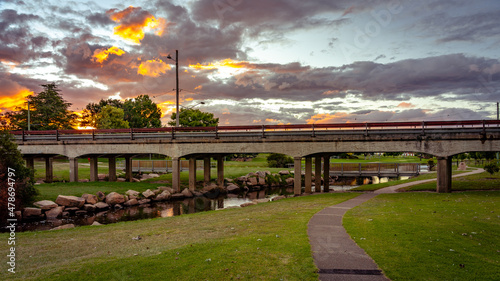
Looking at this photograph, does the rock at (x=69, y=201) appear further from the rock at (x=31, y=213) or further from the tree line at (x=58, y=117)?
the tree line at (x=58, y=117)

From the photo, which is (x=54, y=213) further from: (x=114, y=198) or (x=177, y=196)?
(x=177, y=196)

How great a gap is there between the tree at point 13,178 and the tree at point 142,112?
7395 cm

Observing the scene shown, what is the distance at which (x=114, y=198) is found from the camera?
2898 cm

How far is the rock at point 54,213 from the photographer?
79.2ft

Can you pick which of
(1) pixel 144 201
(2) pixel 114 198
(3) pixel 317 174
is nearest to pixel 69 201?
(2) pixel 114 198

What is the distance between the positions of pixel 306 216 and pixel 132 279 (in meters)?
9.71

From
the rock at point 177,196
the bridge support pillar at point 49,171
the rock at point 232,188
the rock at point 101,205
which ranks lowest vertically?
the rock at point 232,188

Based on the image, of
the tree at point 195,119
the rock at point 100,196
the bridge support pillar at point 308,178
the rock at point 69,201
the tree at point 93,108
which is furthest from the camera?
the tree at point 93,108

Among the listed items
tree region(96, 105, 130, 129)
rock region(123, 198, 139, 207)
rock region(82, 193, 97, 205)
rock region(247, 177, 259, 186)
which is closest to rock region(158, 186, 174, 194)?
rock region(123, 198, 139, 207)

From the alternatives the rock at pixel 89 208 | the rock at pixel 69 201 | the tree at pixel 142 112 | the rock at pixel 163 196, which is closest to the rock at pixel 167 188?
the rock at pixel 163 196

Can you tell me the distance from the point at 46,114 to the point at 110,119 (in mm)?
14839

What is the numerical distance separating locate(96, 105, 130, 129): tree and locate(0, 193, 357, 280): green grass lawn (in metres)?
71.4

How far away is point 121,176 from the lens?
46594mm

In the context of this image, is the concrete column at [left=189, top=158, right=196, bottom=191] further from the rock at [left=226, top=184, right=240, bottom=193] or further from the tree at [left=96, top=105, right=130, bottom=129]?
the tree at [left=96, top=105, right=130, bottom=129]
